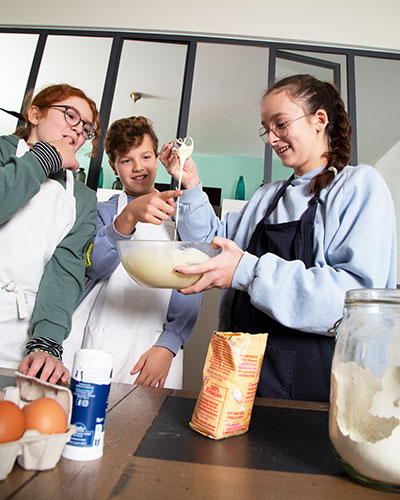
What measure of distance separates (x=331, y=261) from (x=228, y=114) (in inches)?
131

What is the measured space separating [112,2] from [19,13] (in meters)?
0.64

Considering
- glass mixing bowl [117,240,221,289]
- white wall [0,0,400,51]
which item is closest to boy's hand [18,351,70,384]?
glass mixing bowl [117,240,221,289]

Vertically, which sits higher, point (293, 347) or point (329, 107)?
point (329, 107)

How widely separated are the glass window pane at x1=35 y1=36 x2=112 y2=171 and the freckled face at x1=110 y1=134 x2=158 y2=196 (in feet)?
3.95

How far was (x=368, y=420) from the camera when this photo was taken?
503 mm

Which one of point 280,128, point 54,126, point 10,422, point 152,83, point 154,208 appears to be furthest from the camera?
point 152,83

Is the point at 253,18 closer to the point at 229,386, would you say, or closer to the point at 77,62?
the point at 77,62

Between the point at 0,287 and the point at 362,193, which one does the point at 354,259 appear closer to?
the point at 362,193

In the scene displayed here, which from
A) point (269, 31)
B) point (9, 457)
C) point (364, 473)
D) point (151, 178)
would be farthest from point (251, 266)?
point (269, 31)

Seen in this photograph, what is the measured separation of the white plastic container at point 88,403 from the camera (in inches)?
20.2

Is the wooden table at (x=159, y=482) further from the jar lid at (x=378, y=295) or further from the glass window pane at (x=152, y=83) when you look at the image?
the glass window pane at (x=152, y=83)

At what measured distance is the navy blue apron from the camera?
3.24ft

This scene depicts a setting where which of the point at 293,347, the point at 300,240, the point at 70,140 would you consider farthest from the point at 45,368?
the point at 70,140

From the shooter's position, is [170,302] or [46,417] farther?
[170,302]
